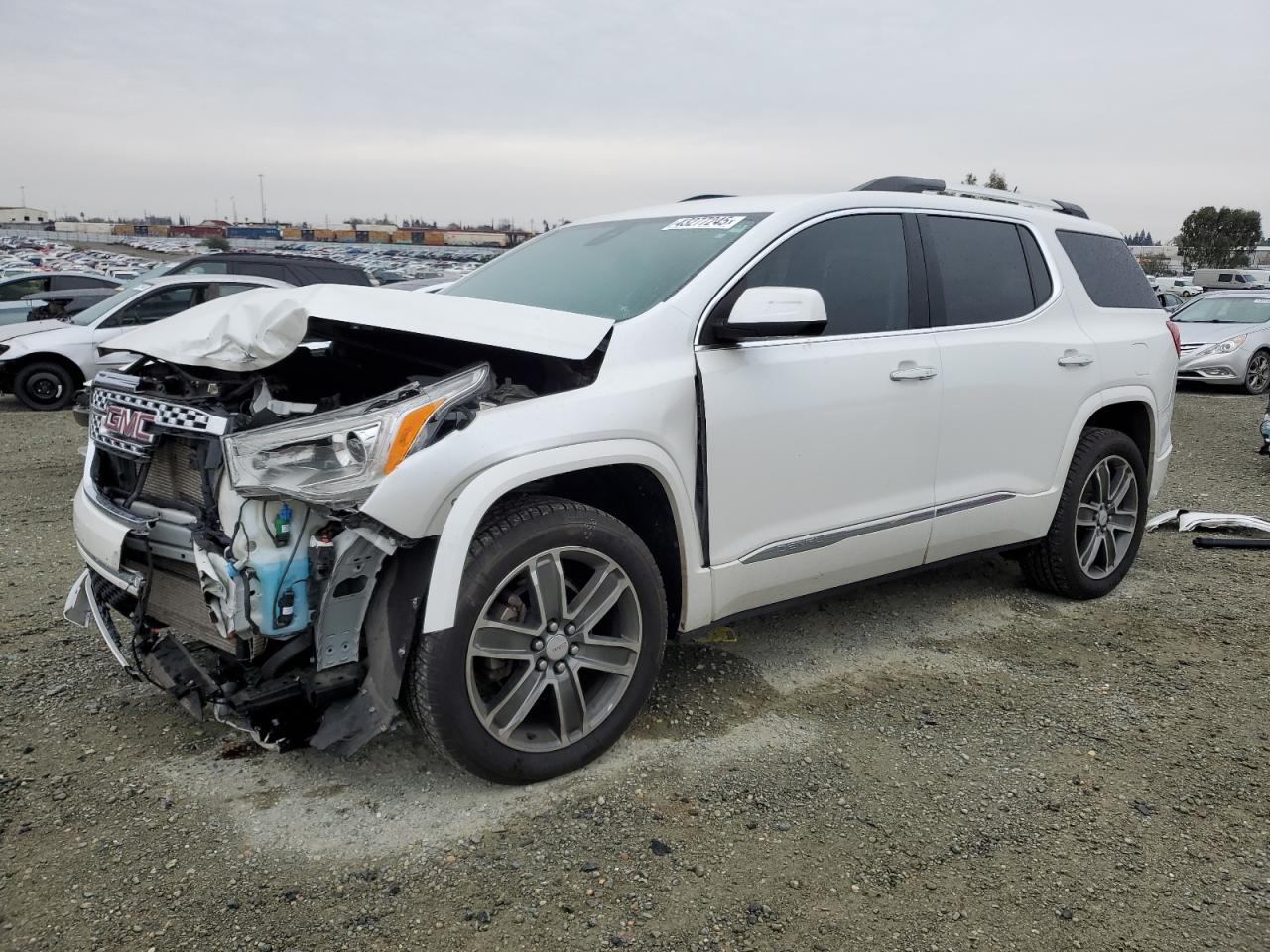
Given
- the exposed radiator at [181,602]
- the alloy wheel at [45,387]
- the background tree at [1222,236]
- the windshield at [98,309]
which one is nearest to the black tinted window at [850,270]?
the exposed radiator at [181,602]

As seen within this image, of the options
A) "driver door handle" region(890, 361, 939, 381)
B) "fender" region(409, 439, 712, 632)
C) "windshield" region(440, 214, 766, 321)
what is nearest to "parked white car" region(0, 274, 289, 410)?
"windshield" region(440, 214, 766, 321)

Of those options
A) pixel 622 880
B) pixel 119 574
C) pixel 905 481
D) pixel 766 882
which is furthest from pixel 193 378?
pixel 905 481

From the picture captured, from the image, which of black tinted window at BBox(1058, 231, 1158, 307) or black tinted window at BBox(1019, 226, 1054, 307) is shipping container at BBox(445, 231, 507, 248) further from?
black tinted window at BBox(1019, 226, 1054, 307)

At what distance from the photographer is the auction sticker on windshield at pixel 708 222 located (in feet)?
11.8

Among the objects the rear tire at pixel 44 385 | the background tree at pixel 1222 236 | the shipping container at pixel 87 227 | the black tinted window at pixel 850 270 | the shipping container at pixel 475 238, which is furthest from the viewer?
the shipping container at pixel 87 227

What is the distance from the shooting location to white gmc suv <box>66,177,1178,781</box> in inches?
104

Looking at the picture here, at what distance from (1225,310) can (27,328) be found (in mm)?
16787

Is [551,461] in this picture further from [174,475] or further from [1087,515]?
[1087,515]

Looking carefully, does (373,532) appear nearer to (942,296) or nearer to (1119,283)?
(942,296)

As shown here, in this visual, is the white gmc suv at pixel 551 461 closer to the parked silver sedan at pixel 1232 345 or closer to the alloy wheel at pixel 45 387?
the alloy wheel at pixel 45 387

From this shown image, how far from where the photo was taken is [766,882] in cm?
258

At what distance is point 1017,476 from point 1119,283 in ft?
4.65

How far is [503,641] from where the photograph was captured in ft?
9.37

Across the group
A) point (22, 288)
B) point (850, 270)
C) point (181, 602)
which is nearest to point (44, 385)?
point (22, 288)
